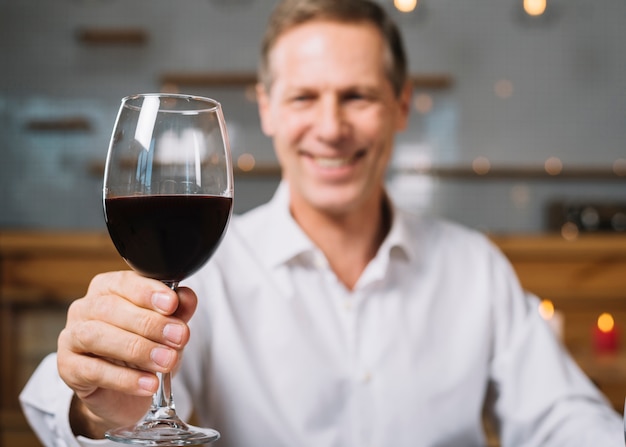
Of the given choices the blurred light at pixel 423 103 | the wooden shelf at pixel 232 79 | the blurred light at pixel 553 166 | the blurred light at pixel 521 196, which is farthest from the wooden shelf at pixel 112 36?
the blurred light at pixel 553 166

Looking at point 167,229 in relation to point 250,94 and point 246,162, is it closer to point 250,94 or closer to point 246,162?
point 246,162

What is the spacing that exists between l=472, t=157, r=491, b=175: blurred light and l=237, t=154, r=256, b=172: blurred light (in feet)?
4.27

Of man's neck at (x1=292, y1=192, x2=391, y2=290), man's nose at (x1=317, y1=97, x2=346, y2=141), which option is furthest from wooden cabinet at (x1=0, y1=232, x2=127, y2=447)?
man's nose at (x1=317, y1=97, x2=346, y2=141)

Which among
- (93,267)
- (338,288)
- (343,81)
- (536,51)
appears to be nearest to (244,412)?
(338,288)

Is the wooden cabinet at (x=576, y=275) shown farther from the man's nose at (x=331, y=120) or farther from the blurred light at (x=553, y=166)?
the man's nose at (x=331, y=120)

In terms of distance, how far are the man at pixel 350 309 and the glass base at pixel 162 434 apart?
0.59m

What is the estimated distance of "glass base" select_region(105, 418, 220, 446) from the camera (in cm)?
72

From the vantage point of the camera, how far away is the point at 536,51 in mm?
5129

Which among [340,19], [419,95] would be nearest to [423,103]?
[419,95]

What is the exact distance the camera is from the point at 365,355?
5.05 feet

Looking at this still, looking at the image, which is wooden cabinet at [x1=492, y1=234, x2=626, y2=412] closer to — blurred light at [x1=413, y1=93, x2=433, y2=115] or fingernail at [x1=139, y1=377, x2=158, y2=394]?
blurred light at [x1=413, y1=93, x2=433, y2=115]

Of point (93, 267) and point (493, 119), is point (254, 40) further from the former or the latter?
point (93, 267)

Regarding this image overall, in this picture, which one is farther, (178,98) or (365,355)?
(365,355)

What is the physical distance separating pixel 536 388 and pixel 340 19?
0.76m
